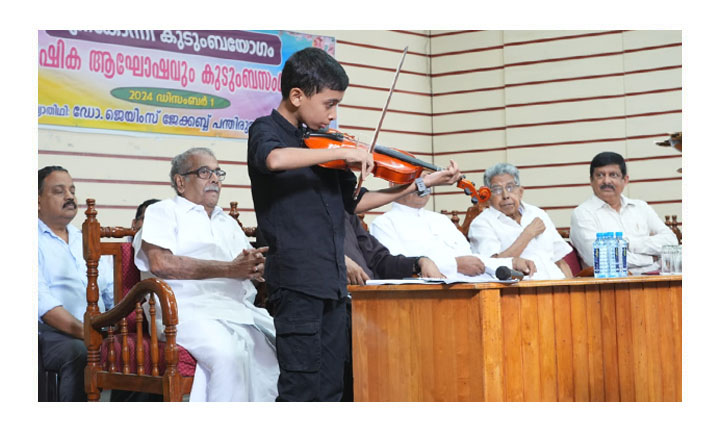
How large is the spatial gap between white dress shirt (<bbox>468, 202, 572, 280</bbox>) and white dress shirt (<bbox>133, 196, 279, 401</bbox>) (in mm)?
1597

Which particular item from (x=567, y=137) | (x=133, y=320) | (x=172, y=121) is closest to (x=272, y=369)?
(x=133, y=320)

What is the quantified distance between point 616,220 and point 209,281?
2846 mm

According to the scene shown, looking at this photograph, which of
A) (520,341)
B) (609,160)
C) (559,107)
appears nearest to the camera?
(520,341)

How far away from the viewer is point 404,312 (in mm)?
3025

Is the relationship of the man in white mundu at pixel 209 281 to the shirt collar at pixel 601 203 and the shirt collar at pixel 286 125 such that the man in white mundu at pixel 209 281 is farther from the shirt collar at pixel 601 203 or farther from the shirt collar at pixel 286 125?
the shirt collar at pixel 601 203

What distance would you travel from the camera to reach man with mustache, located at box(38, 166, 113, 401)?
383 cm

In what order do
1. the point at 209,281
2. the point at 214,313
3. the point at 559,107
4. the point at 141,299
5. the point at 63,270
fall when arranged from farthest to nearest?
the point at 559,107
the point at 63,270
the point at 209,281
the point at 214,313
the point at 141,299

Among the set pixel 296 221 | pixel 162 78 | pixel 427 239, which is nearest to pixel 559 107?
pixel 162 78

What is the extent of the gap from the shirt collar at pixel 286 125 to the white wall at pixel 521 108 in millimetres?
3882

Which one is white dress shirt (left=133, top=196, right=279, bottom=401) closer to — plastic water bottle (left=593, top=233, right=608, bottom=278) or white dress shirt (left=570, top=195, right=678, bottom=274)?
plastic water bottle (left=593, top=233, right=608, bottom=278)

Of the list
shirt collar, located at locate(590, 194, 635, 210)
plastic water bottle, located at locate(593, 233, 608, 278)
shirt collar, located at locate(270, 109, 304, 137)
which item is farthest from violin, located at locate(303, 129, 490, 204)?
shirt collar, located at locate(590, 194, 635, 210)

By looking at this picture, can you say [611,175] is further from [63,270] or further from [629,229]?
[63,270]

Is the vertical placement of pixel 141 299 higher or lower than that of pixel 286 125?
lower

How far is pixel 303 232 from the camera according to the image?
108 inches
